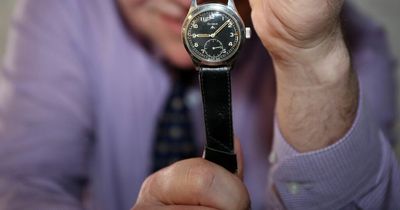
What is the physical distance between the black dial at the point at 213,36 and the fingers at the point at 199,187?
8 centimetres

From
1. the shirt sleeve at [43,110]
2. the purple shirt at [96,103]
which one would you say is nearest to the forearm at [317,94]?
the purple shirt at [96,103]

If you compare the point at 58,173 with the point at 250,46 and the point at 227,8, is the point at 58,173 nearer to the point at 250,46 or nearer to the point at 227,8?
the point at 250,46

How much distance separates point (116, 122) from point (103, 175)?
85 mm

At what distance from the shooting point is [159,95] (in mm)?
782

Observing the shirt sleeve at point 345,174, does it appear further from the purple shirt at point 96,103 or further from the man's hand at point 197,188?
the purple shirt at point 96,103

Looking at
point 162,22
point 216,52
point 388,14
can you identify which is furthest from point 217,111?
point 388,14

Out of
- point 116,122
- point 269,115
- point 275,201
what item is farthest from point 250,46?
point 275,201

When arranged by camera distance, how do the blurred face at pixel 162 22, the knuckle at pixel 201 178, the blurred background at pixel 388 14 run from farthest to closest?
the blurred background at pixel 388 14 < the blurred face at pixel 162 22 < the knuckle at pixel 201 178

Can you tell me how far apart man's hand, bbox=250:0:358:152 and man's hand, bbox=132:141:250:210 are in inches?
3.2

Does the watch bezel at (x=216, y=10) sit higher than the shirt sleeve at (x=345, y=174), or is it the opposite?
the watch bezel at (x=216, y=10)

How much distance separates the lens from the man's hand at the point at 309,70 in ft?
1.26

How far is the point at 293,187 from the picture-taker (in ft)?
1.45

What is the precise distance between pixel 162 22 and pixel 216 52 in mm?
318

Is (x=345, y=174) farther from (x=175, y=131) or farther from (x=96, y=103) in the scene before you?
(x=96, y=103)
